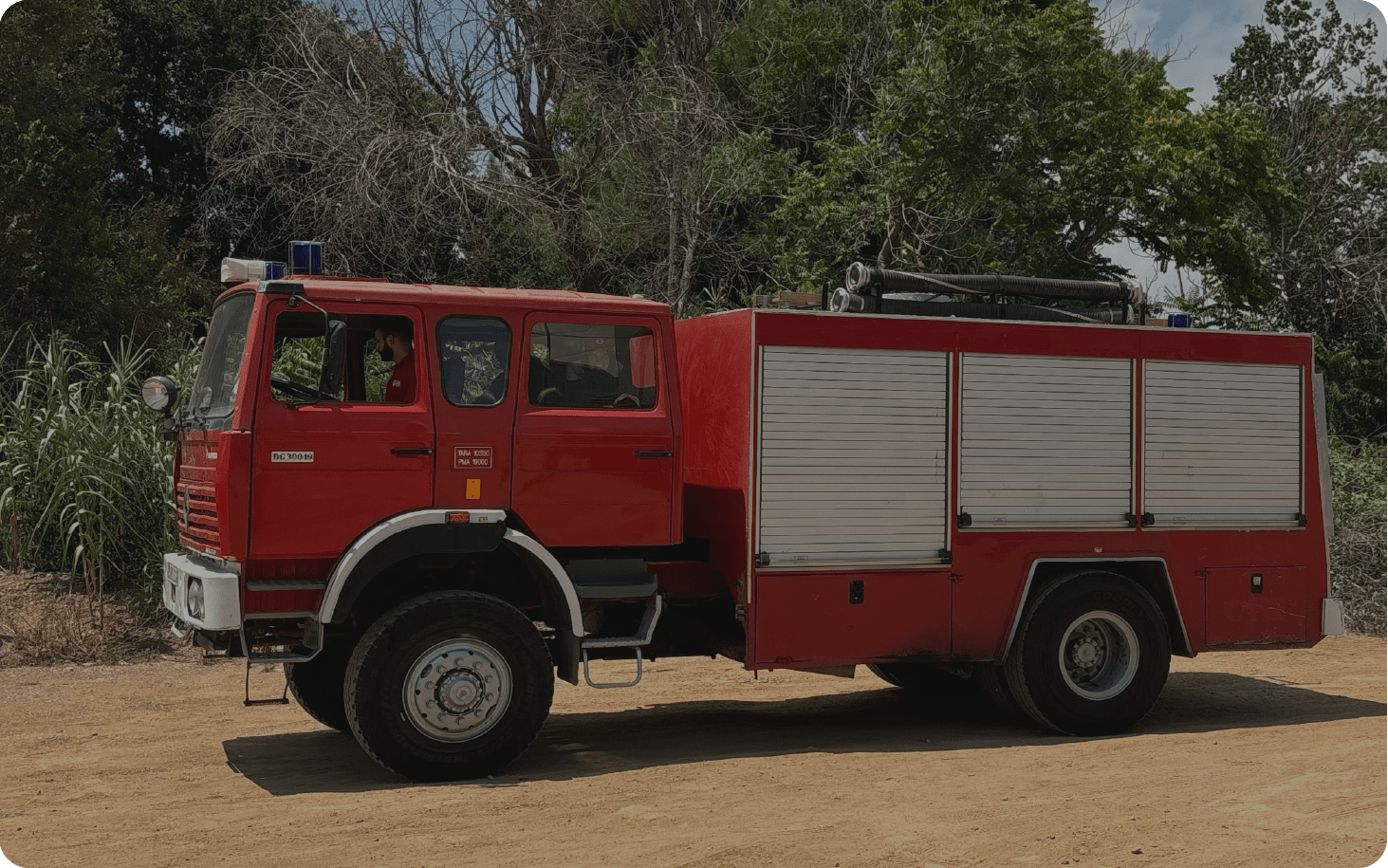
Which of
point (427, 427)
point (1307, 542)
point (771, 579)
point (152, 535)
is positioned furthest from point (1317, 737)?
point (152, 535)

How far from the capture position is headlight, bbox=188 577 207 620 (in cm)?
736

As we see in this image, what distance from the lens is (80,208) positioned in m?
18.2

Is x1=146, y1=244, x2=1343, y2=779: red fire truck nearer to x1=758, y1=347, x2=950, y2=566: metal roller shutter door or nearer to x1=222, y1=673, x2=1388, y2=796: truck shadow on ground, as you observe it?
x1=758, y1=347, x2=950, y2=566: metal roller shutter door

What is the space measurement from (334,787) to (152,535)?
6199 millimetres

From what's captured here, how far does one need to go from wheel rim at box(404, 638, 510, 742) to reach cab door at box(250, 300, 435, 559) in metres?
0.81

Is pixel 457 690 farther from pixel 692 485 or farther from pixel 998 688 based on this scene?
pixel 998 688

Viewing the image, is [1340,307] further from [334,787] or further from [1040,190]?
[334,787]

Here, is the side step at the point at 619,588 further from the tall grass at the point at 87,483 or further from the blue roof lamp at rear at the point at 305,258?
the tall grass at the point at 87,483

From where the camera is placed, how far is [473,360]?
25.6ft

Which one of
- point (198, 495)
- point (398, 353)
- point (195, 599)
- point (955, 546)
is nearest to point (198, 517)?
point (198, 495)

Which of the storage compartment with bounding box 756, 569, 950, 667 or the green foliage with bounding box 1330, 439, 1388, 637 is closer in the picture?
the storage compartment with bounding box 756, 569, 950, 667

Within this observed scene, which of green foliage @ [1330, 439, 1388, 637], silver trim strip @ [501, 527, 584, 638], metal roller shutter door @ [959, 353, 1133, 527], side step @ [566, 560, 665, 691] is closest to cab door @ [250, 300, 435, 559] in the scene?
silver trim strip @ [501, 527, 584, 638]

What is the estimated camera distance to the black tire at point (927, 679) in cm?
1055

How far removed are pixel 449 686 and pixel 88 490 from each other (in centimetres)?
644
